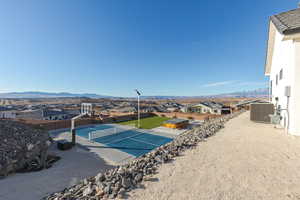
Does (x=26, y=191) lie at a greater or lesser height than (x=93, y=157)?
greater

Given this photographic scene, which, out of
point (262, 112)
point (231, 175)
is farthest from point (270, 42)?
point (231, 175)

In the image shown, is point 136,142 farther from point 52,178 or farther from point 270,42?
point 270,42

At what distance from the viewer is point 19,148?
23.9ft

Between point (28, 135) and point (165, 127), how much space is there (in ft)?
48.5

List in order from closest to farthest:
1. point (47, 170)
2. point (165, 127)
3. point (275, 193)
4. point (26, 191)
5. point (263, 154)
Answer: point (275, 193)
point (263, 154)
point (26, 191)
point (47, 170)
point (165, 127)

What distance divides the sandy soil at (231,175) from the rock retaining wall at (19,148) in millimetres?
8058

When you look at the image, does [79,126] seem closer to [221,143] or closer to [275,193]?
[221,143]

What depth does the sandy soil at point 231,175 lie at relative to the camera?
2654 millimetres

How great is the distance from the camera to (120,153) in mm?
9844

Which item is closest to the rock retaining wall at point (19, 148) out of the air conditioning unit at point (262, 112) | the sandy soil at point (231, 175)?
the sandy soil at point (231, 175)

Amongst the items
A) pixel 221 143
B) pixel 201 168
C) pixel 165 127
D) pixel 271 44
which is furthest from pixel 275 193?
pixel 165 127

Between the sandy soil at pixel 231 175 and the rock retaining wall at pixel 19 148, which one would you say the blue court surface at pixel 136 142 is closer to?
the rock retaining wall at pixel 19 148

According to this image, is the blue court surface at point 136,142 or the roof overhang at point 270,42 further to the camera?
the blue court surface at point 136,142

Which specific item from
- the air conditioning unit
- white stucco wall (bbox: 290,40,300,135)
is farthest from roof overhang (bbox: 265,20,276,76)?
the air conditioning unit
